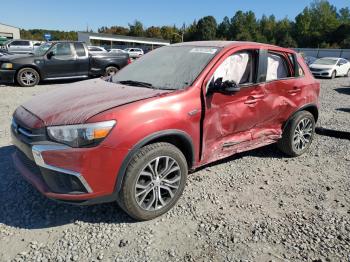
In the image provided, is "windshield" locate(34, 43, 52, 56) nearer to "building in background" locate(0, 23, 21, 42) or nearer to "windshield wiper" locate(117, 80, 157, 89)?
"windshield wiper" locate(117, 80, 157, 89)

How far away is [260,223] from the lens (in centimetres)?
314

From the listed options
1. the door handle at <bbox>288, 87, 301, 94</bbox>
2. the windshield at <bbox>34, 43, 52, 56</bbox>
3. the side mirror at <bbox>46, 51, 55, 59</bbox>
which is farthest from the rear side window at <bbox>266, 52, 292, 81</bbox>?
the windshield at <bbox>34, 43, 52, 56</bbox>

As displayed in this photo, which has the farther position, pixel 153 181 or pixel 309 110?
pixel 309 110

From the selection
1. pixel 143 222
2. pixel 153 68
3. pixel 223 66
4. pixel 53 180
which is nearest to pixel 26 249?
pixel 53 180

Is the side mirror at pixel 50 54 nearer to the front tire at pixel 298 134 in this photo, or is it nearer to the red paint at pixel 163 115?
the red paint at pixel 163 115

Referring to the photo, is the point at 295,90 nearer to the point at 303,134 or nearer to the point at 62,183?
the point at 303,134

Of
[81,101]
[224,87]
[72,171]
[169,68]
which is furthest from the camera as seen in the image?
[169,68]

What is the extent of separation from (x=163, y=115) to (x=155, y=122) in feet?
0.41

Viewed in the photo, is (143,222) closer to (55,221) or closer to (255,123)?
(55,221)

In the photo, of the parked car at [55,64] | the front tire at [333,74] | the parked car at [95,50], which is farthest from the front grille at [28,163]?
the front tire at [333,74]

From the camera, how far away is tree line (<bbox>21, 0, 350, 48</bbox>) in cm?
7862

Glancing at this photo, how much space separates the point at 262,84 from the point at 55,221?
2.93 metres

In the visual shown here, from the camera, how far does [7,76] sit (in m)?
10.6

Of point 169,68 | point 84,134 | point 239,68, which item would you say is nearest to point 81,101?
point 84,134
